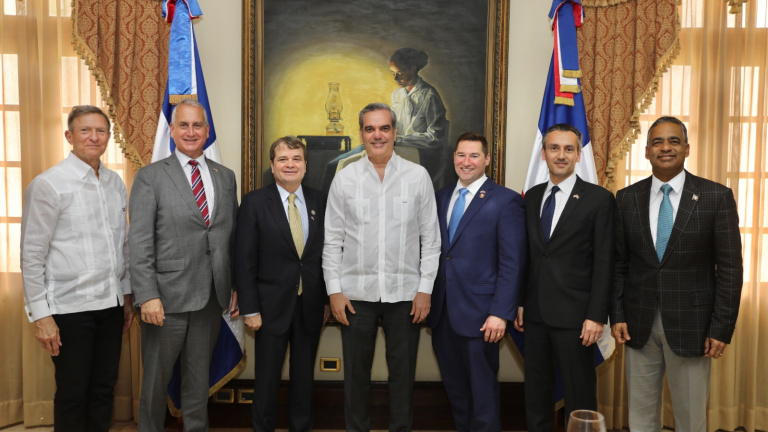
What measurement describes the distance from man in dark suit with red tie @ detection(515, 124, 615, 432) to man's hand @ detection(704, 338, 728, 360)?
1.49 ft

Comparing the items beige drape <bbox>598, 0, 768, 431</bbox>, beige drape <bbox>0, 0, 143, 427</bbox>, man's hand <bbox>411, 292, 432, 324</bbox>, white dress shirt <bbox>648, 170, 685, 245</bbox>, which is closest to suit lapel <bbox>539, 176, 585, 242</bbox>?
white dress shirt <bbox>648, 170, 685, 245</bbox>

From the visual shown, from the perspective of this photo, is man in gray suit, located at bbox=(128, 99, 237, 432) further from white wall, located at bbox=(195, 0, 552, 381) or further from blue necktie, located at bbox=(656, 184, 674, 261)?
blue necktie, located at bbox=(656, 184, 674, 261)

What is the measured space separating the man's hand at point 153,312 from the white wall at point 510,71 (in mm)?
1235

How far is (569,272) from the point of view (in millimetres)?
2846

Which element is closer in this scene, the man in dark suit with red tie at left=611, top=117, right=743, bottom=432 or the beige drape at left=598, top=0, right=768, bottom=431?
the man in dark suit with red tie at left=611, top=117, right=743, bottom=432

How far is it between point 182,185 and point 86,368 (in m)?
1.03

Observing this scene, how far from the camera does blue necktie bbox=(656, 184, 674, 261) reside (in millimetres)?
2680

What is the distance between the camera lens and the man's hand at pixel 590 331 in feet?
9.25

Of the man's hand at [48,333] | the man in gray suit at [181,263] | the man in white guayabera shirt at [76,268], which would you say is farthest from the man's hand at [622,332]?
the man's hand at [48,333]

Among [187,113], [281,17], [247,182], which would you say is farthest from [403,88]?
[187,113]

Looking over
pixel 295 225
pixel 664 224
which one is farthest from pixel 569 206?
pixel 295 225

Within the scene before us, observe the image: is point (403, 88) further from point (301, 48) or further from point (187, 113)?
point (187, 113)

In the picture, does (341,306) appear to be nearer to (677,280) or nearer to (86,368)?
(86,368)

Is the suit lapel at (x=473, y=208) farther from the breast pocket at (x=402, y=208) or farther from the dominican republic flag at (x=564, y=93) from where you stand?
the dominican republic flag at (x=564, y=93)
